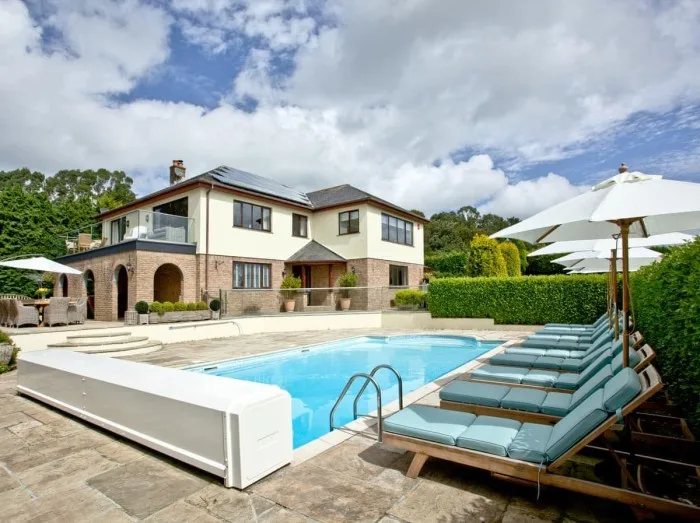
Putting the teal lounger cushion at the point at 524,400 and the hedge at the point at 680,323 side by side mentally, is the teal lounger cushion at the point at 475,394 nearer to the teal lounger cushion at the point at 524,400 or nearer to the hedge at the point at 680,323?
the teal lounger cushion at the point at 524,400

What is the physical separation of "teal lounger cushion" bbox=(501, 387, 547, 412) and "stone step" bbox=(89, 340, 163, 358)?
10.6 meters

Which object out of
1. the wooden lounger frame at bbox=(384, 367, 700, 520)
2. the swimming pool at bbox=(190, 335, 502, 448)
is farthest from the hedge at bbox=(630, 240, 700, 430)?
the swimming pool at bbox=(190, 335, 502, 448)

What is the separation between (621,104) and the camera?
9.36 meters

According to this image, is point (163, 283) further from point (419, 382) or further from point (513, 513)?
point (513, 513)

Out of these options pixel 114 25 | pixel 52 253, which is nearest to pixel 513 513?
pixel 114 25

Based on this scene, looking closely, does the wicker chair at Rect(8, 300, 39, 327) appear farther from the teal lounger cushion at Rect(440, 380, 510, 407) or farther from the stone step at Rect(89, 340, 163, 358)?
the teal lounger cushion at Rect(440, 380, 510, 407)

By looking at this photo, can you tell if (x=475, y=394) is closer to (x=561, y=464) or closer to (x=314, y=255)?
(x=561, y=464)

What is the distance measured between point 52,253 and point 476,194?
66.3 metres

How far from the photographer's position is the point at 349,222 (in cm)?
2206

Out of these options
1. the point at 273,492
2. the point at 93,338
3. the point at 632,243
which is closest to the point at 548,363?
the point at 632,243

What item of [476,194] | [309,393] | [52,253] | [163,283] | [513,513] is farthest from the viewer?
[476,194]

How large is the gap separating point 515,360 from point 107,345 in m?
11.2

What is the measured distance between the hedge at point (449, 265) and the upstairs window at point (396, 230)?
17.8 ft

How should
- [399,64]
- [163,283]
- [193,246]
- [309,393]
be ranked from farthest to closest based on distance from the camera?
[163,283] → [193,246] → [399,64] → [309,393]
